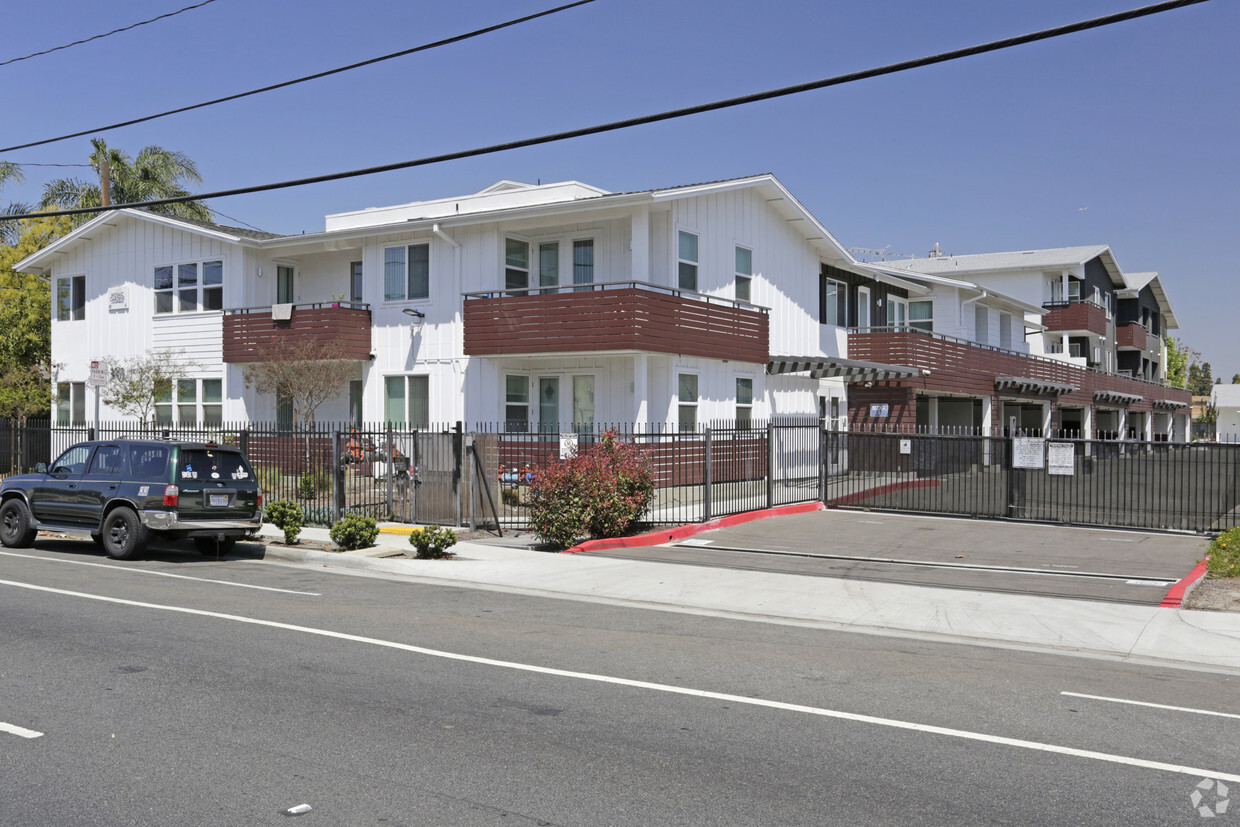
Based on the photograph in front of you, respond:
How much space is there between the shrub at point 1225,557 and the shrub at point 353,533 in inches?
472

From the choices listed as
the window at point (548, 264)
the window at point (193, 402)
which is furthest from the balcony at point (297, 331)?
the window at point (548, 264)

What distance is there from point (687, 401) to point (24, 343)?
23.3 meters

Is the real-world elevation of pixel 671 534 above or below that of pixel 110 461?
below

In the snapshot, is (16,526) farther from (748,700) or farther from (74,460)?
(748,700)

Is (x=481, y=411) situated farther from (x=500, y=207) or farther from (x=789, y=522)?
(x=789, y=522)

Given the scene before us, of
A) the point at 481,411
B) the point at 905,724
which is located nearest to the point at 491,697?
the point at 905,724

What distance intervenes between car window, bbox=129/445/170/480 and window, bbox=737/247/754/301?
1509 cm

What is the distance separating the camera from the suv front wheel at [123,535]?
49.0 feet

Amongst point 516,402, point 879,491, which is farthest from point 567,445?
point 879,491

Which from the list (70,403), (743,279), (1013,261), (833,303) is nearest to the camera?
(743,279)

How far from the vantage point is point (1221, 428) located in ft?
294

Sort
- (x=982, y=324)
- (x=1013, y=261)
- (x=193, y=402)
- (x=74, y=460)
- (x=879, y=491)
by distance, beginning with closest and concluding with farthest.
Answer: (x=74, y=460)
(x=879, y=491)
(x=193, y=402)
(x=982, y=324)
(x=1013, y=261)

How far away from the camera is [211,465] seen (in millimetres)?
15430

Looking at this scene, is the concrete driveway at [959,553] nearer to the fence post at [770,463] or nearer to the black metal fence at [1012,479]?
the fence post at [770,463]
